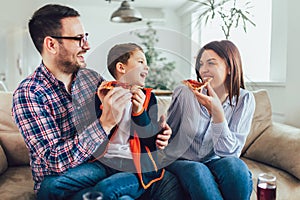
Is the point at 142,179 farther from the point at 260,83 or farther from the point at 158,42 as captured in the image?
the point at 260,83

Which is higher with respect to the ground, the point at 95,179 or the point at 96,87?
the point at 96,87

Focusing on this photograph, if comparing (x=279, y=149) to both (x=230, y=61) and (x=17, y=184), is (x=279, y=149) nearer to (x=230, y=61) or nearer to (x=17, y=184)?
(x=230, y=61)

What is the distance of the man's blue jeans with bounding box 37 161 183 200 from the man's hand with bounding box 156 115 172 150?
13 centimetres

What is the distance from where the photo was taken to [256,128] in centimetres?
164

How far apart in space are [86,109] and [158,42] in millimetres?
345

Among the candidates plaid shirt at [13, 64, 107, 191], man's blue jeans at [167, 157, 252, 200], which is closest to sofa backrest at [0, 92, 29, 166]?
plaid shirt at [13, 64, 107, 191]

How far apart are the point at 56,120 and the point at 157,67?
1.30 ft

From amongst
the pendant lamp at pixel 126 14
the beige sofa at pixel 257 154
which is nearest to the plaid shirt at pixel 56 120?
the beige sofa at pixel 257 154

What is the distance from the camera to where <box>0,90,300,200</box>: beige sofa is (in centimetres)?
131

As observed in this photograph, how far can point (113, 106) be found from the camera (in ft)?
3.20

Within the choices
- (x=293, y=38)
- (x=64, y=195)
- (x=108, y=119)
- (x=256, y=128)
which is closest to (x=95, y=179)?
(x=64, y=195)

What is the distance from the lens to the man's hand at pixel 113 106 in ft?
3.19

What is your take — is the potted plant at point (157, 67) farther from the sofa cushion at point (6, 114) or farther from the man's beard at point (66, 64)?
the sofa cushion at point (6, 114)

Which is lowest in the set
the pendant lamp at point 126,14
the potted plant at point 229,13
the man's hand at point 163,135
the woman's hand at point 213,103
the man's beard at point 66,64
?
the man's hand at point 163,135
